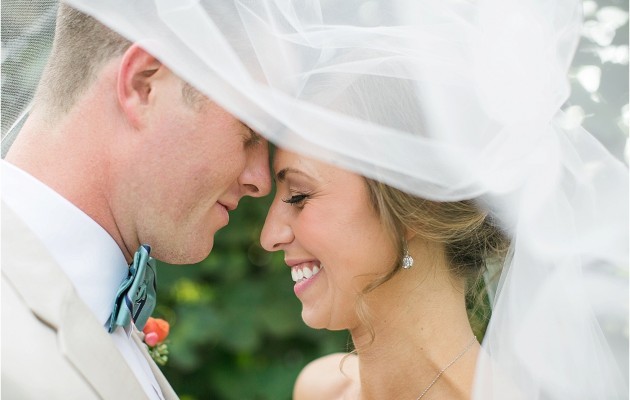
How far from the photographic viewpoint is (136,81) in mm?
2883

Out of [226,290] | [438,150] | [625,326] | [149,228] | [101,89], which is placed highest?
[101,89]

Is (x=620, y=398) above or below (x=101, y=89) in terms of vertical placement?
below

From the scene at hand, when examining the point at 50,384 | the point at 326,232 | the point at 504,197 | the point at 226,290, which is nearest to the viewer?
the point at 50,384

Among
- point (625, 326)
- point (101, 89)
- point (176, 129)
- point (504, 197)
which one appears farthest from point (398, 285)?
point (101, 89)

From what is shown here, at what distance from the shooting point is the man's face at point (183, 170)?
2.92m

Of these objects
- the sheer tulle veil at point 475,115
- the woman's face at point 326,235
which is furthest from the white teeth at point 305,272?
the sheer tulle veil at point 475,115

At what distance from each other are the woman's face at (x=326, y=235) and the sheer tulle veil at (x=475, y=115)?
0.21m

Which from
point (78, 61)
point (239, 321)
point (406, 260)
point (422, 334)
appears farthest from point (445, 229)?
point (239, 321)

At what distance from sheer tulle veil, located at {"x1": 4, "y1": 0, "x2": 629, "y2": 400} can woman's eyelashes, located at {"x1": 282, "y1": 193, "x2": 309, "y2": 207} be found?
1.06 feet

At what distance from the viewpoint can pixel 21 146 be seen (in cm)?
286

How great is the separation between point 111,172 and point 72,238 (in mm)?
269

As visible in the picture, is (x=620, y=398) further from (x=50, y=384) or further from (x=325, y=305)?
(x=50, y=384)

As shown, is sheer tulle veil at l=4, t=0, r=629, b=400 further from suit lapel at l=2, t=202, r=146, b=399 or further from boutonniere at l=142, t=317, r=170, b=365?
boutonniere at l=142, t=317, r=170, b=365

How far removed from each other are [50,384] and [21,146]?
2.94ft
